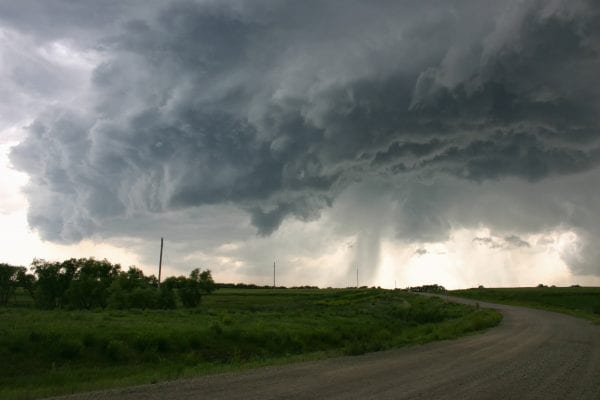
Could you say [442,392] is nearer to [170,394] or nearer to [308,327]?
[170,394]

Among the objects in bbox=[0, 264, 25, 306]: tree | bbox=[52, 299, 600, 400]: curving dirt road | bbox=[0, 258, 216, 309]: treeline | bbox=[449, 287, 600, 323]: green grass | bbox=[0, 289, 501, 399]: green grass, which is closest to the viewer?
bbox=[52, 299, 600, 400]: curving dirt road

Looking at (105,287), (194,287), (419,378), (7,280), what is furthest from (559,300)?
(7,280)

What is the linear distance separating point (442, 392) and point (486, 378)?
2.69 m

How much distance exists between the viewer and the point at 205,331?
3027 centimetres

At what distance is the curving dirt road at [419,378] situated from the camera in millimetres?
12133

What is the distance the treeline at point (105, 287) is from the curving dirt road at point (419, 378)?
5875 cm

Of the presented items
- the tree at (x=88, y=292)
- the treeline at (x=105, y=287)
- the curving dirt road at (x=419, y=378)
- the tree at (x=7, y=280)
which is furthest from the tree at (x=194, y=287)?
the curving dirt road at (x=419, y=378)

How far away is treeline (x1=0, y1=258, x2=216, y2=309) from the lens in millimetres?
72562

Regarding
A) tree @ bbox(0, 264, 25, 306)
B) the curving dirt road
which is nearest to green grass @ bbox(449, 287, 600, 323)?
the curving dirt road

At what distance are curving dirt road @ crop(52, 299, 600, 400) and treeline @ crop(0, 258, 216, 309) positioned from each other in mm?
58746

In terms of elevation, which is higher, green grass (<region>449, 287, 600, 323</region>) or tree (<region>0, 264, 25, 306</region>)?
tree (<region>0, 264, 25, 306</region>)

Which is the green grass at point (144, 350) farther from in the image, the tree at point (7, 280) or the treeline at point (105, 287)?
the tree at point (7, 280)

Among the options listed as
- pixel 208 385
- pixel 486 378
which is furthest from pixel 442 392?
pixel 208 385

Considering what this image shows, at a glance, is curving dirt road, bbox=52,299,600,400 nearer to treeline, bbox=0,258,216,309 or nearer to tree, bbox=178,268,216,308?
treeline, bbox=0,258,216,309
